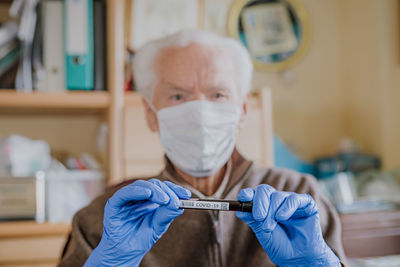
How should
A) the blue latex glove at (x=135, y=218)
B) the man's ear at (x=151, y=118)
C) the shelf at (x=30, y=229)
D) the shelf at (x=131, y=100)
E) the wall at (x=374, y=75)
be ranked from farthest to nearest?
the wall at (x=374, y=75), the shelf at (x=131, y=100), the shelf at (x=30, y=229), the man's ear at (x=151, y=118), the blue latex glove at (x=135, y=218)

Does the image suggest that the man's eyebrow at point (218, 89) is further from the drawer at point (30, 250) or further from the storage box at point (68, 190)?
the drawer at point (30, 250)

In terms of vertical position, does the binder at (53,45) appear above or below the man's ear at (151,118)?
above

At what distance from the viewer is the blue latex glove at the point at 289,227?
74 centimetres

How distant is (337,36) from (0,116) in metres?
1.69

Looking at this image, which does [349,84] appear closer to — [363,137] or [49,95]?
[363,137]

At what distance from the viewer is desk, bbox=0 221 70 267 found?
1468 millimetres

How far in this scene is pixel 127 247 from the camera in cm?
78

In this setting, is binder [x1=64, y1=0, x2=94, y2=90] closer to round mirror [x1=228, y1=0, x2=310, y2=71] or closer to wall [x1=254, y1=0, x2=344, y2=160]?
round mirror [x1=228, y1=0, x2=310, y2=71]

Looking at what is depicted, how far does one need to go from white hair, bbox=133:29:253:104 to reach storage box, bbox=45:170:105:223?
608mm

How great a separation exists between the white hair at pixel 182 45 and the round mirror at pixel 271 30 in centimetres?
105

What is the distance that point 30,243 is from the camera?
149 cm

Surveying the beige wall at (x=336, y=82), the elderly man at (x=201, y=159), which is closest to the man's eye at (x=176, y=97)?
the elderly man at (x=201, y=159)

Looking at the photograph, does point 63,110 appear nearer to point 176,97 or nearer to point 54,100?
point 54,100

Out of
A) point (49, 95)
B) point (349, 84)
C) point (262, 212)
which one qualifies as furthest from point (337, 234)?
point (349, 84)
